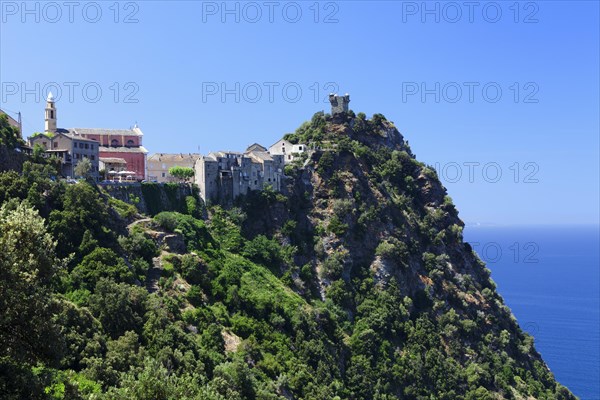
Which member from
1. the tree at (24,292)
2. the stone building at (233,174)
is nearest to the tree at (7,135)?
the stone building at (233,174)

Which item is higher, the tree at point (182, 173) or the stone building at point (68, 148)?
the stone building at point (68, 148)

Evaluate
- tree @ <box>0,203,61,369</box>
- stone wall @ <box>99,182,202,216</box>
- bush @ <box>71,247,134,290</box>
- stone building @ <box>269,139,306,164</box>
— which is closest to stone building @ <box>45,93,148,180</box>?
stone wall @ <box>99,182,202,216</box>

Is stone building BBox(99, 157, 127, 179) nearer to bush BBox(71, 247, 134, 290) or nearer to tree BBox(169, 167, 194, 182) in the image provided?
tree BBox(169, 167, 194, 182)

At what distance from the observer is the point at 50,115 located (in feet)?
274

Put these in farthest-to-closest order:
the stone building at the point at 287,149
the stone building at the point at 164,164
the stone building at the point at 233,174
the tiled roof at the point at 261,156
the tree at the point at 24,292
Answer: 1. the stone building at the point at 287,149
2. the tiled roof at the point at 261,156
3. the stone building at the point at 164,164
4. the stone building at the point at 233,174
5. the tree at the point at 24,292

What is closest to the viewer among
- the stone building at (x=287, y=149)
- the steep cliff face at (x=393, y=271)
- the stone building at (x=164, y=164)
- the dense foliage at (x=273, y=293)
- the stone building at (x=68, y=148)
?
the dense foliage at (x=273, y=293)

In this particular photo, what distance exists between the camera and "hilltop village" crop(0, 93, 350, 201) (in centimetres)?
7838

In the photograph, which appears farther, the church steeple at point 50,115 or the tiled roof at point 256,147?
the tiled roof at point 256,147

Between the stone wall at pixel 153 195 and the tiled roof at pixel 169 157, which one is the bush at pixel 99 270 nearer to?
the stone wall at pixel 153 195

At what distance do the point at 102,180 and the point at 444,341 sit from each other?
168 ft

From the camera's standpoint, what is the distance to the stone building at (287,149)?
102m

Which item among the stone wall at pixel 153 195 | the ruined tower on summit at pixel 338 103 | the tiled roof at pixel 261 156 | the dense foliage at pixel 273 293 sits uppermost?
the ruined tower on summit at pixel 338 103

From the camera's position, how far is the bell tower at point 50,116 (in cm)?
8256

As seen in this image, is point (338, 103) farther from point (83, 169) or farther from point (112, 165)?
point (83, 169)
